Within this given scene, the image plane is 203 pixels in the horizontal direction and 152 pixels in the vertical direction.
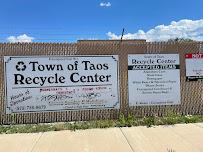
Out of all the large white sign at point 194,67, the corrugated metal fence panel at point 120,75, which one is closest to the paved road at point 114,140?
the corrugated metal fence panel at point 120,75

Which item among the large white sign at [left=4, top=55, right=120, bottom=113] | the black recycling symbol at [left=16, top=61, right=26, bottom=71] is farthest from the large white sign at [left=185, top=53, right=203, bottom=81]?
the black recycling symbol at [left=16, top=61, right=26, bottom=71]

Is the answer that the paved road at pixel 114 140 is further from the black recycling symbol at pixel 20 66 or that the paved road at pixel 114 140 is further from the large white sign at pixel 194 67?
the black recycling symbol at pixel 20 66

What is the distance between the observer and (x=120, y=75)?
997 centimetres

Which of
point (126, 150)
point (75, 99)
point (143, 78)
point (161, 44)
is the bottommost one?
point (126, 150)

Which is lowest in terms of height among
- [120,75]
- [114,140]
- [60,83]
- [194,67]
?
[114,140]

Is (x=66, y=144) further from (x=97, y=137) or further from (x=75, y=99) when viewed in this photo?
(x=75, y=99)

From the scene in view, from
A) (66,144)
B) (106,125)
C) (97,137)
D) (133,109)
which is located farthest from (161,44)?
(66,144)

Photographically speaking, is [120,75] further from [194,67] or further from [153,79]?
[194,67]

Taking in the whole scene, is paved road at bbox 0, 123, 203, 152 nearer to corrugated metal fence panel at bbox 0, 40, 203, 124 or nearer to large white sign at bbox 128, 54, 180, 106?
corrugated metal fence panel at bbox 0, 40, 203, 124

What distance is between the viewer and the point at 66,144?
24.3ft

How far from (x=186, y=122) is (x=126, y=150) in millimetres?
3278

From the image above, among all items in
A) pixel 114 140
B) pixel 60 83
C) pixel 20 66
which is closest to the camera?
pixel 114 140

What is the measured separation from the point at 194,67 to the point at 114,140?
417 cm

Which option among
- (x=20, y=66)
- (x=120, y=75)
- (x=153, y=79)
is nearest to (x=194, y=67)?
(x=153, y=79)
